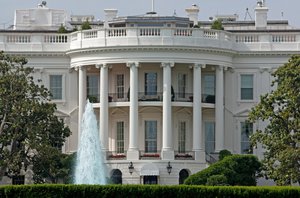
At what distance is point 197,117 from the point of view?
298ft

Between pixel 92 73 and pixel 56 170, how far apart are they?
12257 mm

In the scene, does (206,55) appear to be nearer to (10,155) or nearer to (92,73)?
(92,73)

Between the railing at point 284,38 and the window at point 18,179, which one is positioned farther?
the railing at point 284,38

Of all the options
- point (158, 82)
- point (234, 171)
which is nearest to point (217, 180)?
point (234, 171)

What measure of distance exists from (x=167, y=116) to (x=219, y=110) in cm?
380

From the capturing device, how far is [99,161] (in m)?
77.8

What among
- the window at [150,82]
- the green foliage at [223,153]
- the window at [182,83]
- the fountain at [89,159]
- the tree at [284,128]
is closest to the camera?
the fountain at [89,159]

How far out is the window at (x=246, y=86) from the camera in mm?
93938

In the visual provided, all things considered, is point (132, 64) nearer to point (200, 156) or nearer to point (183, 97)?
point (183, 97)

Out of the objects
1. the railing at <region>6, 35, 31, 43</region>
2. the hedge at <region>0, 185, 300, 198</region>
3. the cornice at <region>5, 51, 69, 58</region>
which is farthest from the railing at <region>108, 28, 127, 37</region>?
the hedge at <region>0, 185, 300, 198</region>

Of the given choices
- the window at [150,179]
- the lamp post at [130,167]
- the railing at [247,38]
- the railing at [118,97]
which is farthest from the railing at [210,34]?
the window at [150,179]

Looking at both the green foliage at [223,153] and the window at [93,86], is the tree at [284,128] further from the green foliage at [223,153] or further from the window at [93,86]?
the window at [93,86]

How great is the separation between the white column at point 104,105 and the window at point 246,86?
9.43 metres

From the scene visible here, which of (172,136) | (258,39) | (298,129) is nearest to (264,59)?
(258,39)
